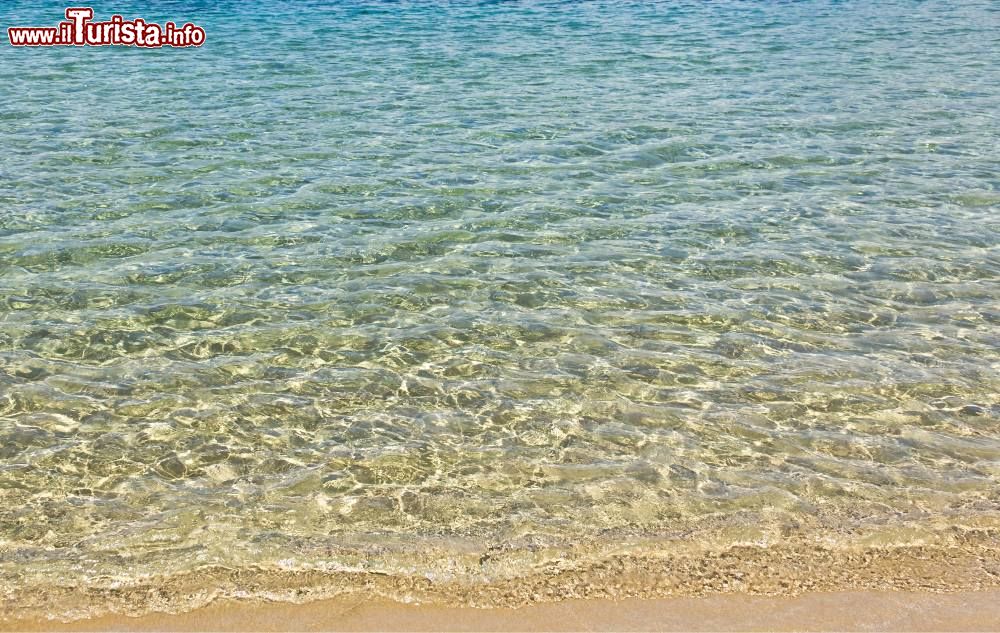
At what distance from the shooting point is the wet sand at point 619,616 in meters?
5.65

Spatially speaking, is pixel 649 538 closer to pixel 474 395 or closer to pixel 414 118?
pixel 474 395

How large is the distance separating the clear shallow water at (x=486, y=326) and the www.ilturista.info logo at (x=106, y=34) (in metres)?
7.43

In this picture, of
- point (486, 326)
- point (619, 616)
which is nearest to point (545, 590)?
point (619, 616)

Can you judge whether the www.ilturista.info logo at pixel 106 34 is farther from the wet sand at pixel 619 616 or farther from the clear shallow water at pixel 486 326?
the wet sand at pixel 619 616

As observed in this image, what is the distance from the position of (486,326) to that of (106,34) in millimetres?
21680

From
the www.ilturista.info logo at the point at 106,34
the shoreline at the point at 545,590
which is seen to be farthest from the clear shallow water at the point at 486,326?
the www.ilturista.info logo at the point at 106,34

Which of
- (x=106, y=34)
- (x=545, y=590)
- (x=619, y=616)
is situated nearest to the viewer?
(x=619, y=616)

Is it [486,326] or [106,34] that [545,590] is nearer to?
[486,326]

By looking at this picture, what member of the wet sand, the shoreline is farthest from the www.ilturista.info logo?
the wet sand

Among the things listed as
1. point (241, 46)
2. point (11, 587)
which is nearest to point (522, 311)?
point (11, 587)

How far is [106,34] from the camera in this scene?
87.5 ft

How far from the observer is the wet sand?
5652 millimetres

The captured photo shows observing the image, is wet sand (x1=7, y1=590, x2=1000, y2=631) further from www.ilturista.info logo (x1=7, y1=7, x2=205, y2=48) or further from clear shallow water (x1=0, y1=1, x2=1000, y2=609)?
www.ilturista.info logo (x1=7, y1=7, x2=205, y2=48)

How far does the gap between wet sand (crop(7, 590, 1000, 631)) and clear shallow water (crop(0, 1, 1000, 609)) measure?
0.38m
